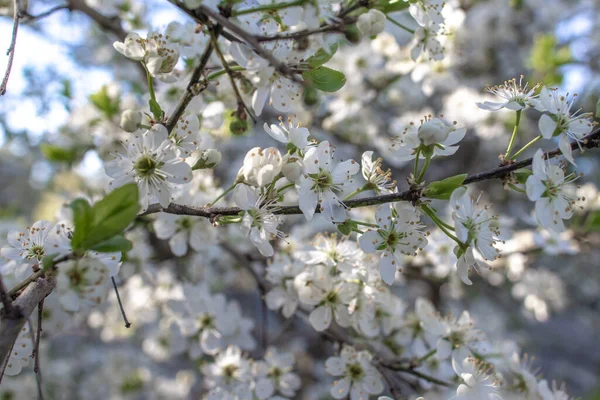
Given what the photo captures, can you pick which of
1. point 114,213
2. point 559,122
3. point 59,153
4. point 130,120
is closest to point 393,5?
point 559,122

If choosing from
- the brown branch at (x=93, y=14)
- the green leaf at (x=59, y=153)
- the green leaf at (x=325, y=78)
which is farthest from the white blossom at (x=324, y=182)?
the green leaf at (x=59, y=153)

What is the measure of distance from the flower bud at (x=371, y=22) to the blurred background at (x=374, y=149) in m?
0.55

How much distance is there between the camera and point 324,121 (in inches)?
121

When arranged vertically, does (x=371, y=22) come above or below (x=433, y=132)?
above

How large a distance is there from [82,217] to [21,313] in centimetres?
20

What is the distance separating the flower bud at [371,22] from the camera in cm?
110

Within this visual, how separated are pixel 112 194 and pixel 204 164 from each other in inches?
Answer: 13.2

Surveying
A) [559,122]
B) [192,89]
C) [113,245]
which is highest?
[559,122]

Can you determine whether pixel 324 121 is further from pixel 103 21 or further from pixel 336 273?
pixel 336 273

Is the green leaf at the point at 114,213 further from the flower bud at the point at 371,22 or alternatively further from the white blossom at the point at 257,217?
the flower bud at the point at 371,22

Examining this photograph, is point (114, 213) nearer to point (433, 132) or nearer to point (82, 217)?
point (82, 217)

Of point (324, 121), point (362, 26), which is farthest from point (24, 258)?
point (324, 121)

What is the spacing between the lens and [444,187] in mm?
1061

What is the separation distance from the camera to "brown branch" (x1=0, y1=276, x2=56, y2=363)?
81cm
